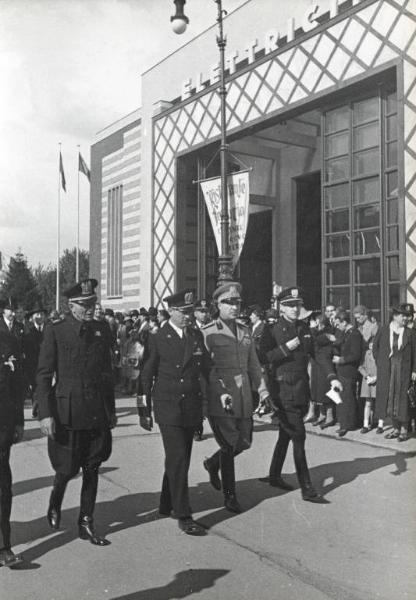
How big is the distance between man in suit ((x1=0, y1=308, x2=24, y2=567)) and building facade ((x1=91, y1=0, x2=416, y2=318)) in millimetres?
10476

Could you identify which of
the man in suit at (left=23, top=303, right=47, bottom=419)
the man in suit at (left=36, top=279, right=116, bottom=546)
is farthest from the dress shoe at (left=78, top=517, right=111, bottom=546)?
the man in suit at (left=23, top=303, right=47, bottom=419)

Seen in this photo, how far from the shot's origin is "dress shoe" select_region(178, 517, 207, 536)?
4785mm

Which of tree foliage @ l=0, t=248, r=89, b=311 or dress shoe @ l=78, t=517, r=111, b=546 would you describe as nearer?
dress shoe @ l=78, t=517, r=111, b=546

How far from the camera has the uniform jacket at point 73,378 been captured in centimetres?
476

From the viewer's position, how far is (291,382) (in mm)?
5969

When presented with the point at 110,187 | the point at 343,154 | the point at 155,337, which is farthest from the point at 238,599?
the point at 110,187

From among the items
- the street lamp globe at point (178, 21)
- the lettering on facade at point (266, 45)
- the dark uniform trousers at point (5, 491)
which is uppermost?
the lettering on facade at point (266, 45)

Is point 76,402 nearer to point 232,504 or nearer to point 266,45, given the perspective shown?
point 232,504

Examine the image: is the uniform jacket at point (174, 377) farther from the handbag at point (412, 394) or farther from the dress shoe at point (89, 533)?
the handbag at point (412, 394)

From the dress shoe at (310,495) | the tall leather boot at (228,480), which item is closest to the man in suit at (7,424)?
the tall leather boot at (228,480)

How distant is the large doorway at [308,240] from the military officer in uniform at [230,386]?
17.6m

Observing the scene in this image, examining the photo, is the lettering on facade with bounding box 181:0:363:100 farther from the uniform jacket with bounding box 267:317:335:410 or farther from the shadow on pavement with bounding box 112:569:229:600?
the shadow on pavement with bounding box 112:569:229:600

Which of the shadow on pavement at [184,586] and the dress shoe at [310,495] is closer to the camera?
the shadow on pavement at [184,586]

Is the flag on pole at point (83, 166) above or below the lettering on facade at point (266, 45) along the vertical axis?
below
